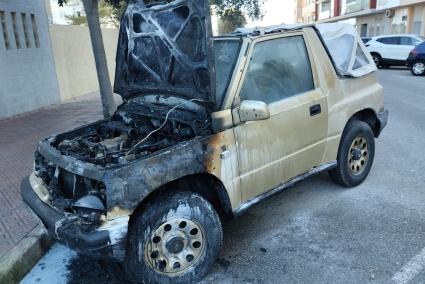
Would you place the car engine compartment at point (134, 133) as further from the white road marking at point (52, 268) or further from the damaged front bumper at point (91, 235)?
the white road marking at point (52, 268)

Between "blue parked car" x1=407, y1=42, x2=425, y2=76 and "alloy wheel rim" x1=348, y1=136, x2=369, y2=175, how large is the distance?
13009 mm

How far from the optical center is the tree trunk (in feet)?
26.3

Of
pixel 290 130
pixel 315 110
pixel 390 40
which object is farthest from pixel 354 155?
pixel 390 40

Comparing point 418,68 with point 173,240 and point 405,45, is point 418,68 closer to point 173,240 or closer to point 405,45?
point 405,45

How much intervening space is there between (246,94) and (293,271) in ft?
4.87

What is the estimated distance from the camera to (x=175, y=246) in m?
3.12

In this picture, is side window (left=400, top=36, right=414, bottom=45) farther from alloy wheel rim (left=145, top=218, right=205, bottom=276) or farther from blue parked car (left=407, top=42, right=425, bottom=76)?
alloy wheel rim (left=145, top=218, right=205, bottom=276)

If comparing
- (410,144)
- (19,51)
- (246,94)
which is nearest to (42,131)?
(19,51)

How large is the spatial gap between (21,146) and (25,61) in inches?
176

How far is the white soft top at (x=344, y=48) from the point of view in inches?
170

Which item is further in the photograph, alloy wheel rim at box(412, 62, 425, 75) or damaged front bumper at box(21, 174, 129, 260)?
alloy wheel rim at box(412, 62, 425, 75)

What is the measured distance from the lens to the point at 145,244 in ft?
9.81

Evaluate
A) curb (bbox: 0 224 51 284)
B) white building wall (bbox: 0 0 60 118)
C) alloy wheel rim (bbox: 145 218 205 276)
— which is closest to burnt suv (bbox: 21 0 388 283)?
alloy wheel rim (bbox: 145 218 205 276)

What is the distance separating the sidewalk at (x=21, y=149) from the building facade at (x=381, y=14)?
15278mm
